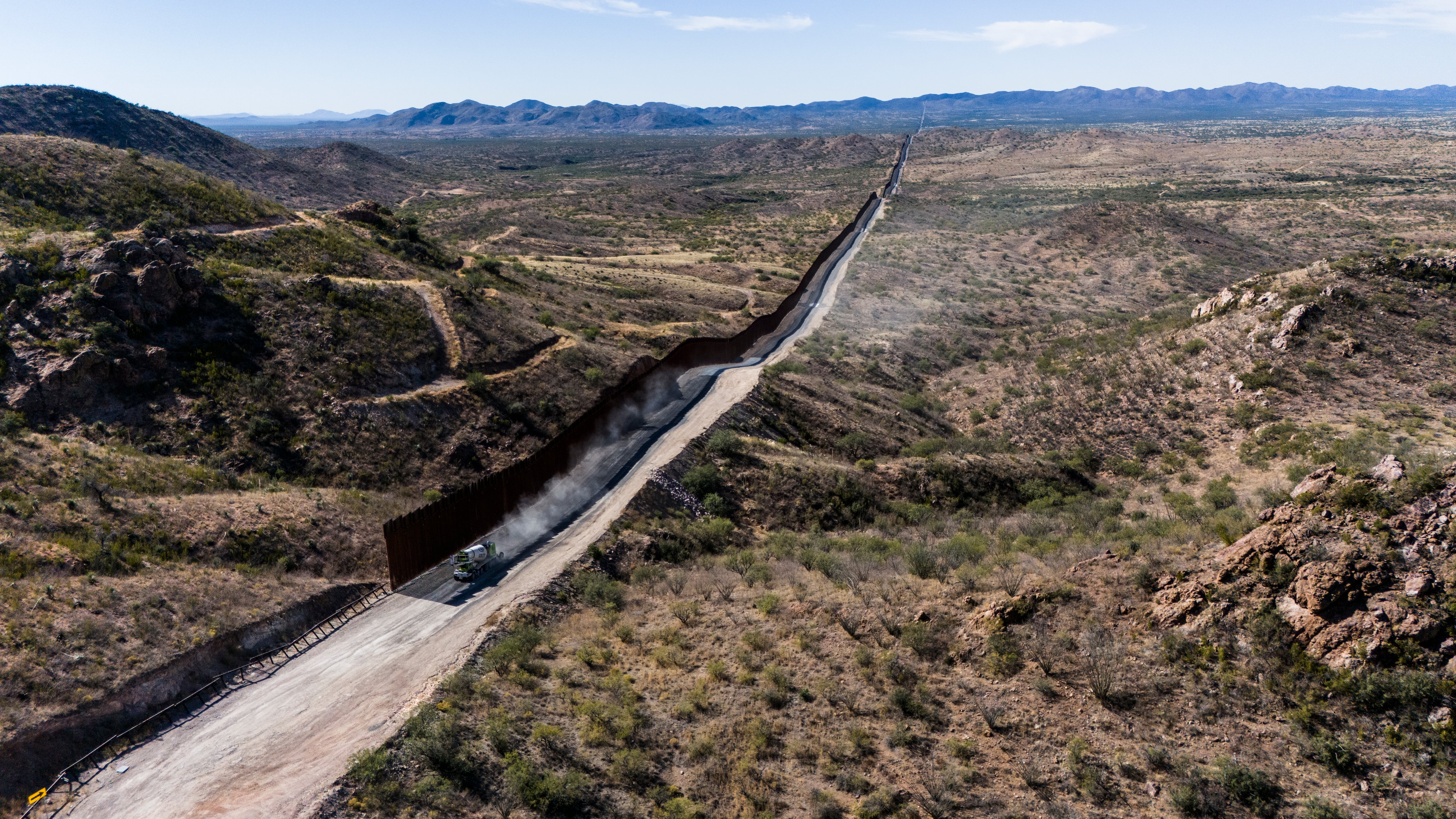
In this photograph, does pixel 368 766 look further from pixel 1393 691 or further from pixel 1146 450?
pixel 1146 450

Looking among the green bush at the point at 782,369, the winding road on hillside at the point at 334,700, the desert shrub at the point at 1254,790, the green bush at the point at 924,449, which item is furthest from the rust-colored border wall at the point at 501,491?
the desert shrub at the point at 1254,790

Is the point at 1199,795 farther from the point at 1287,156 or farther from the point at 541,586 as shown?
the point at 1287,156

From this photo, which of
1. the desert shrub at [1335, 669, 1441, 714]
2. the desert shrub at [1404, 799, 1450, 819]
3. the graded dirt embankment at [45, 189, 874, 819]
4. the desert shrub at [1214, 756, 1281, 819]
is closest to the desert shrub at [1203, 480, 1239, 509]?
A: the desert shrub at [1335, 669, 1441, 714]

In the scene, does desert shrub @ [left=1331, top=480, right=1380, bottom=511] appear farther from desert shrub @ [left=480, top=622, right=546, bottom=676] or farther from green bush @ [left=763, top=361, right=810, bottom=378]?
green bush @ [left=763, top=361, right=810, bottom=378]

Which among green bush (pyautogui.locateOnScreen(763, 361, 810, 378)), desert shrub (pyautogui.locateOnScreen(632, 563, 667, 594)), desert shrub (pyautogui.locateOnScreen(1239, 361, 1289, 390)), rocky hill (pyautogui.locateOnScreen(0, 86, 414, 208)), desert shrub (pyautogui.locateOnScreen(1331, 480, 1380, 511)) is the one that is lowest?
desert shrub (pyautogui.locateOnScreen(632, 563, 667, 594))

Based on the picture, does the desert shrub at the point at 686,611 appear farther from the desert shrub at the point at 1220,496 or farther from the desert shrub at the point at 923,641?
the desert shrub at the point at 1220,496
